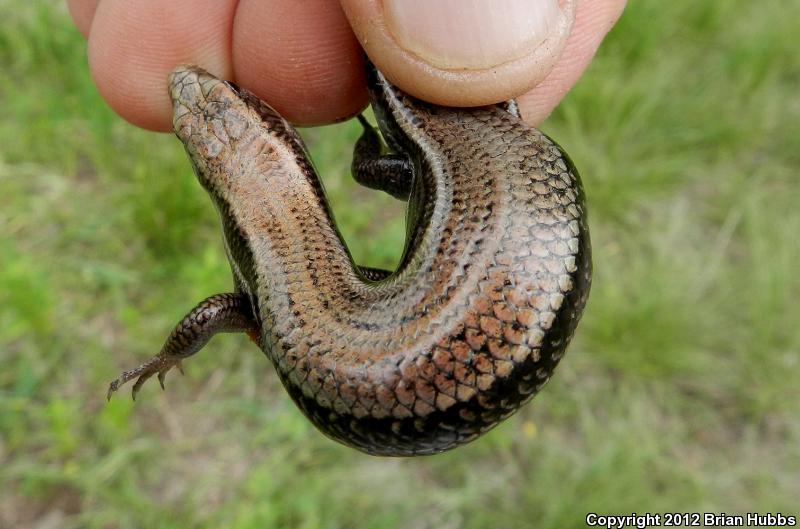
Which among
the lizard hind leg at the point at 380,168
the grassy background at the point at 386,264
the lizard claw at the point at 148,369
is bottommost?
the grassy background at the point at 386,264

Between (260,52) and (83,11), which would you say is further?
(83,11)

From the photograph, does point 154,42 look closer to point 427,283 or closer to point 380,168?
point 380,168

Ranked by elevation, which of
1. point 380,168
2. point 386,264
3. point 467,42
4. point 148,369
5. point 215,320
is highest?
point 467,42

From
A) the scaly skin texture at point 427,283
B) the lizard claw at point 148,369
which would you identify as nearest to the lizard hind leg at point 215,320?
the scaly skin texture at point 427,283

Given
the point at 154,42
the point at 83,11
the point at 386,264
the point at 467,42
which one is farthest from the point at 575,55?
the point at 83,11

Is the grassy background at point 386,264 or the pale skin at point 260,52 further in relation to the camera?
the grassy background at point 386,264

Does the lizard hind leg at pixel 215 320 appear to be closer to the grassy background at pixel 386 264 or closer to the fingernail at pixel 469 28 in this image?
the fingernail at pixel 469 28
